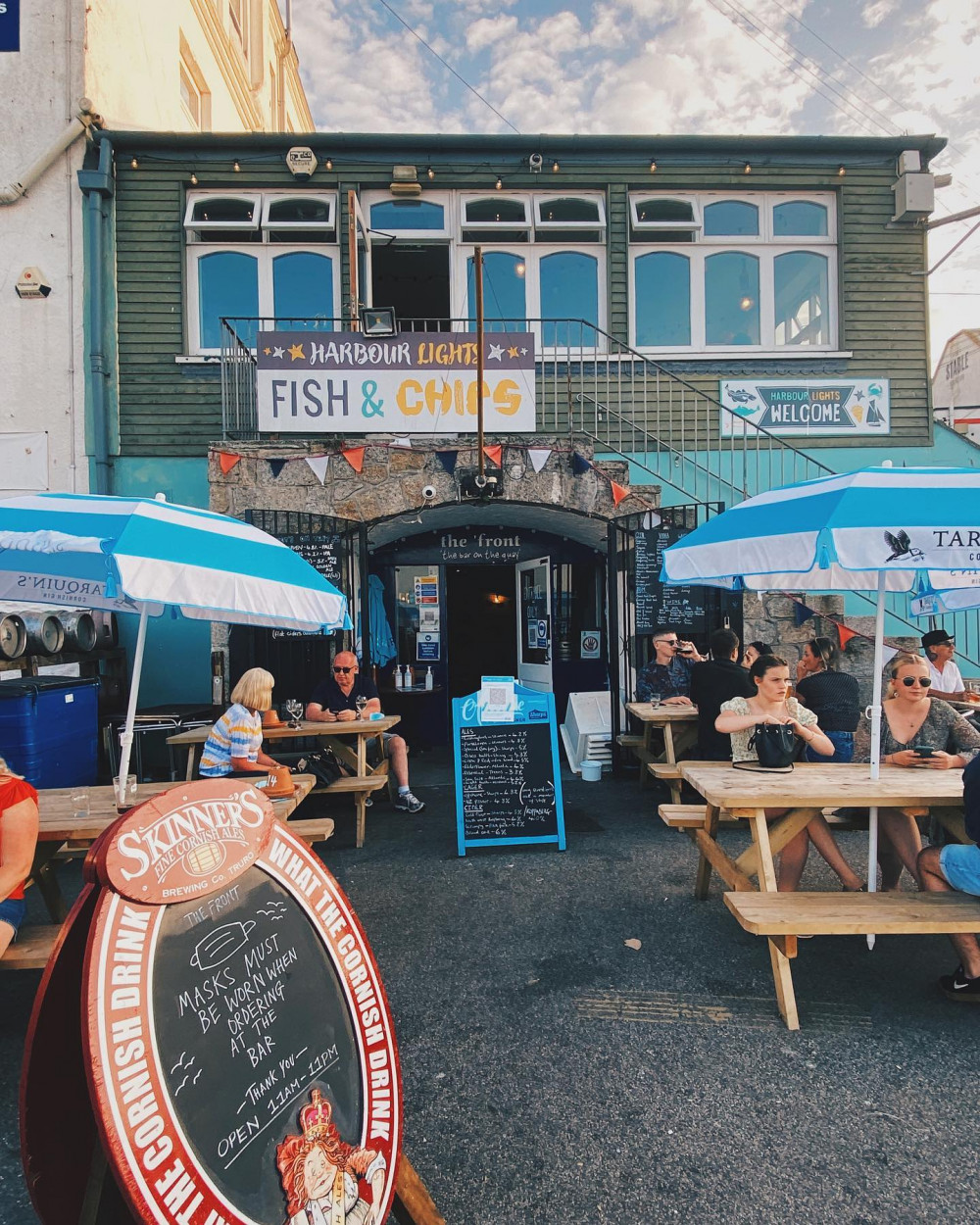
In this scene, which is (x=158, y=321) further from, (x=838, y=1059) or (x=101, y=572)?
(x=838, y=1059)

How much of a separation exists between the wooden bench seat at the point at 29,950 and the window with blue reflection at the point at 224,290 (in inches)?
306

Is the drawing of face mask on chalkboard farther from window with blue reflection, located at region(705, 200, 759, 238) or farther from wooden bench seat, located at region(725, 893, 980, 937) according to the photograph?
window with blue reflection, located at region(705, 200, 759, 238)

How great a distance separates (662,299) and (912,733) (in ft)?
23.6

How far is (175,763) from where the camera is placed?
6684 mm

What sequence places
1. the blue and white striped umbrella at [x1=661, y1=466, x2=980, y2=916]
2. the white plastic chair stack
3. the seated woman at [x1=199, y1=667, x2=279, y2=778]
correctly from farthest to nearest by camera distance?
the white plastic chair stack → the seated woman at [x1=199, y1=667, x2=279, y2=778] → the blue and white striped umbrella at [x1=661, y1=466, x2=980, y2=916]

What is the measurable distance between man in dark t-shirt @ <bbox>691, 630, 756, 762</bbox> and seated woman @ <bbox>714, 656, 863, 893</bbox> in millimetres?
856

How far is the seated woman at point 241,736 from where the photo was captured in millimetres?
4352

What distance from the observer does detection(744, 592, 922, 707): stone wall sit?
267 inches

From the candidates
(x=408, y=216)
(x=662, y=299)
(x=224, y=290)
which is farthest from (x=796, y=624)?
(x=224, y=290)

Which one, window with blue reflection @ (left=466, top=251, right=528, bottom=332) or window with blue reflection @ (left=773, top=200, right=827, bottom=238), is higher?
window with blue reflection @ (left=773, top=200, right=827, bottom=238)

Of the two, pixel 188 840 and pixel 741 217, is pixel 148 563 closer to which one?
pixel 188 840

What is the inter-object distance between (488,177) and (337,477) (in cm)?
488

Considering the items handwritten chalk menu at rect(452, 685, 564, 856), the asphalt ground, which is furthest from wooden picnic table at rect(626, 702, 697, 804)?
the asphalt ground

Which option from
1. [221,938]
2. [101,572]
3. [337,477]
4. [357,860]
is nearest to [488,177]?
[337,477]
